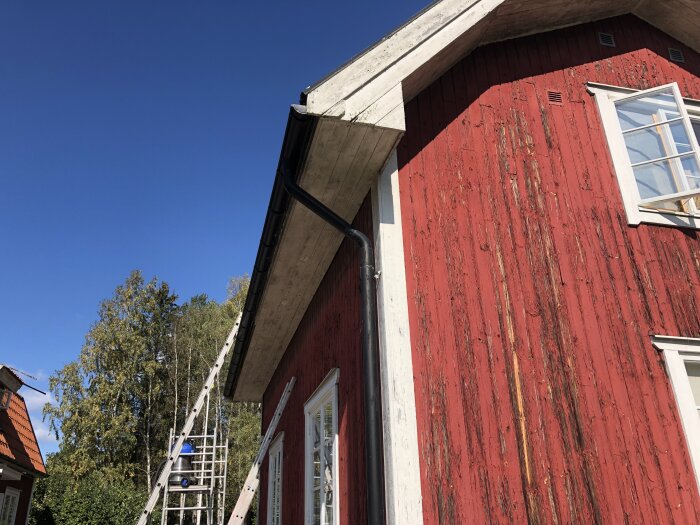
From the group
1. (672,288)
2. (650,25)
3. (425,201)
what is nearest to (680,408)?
(672,288)

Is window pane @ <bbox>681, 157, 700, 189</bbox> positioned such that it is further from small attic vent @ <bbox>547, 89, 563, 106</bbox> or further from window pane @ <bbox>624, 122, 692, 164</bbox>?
small attic vent @ <bbox>547, 89, 563, 106</bbox>

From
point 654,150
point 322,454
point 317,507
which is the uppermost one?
point 654,150

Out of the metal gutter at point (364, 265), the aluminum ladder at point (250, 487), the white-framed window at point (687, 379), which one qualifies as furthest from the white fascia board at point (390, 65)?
the aluminum ladder at point (250, 487)

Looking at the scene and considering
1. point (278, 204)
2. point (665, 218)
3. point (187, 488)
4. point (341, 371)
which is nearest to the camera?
point (665, 218)

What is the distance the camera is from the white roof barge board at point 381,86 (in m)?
4.16

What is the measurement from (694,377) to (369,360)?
8.44 feet

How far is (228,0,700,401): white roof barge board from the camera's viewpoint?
416cm

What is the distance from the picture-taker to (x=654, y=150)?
5207mm

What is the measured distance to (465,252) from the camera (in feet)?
14.3

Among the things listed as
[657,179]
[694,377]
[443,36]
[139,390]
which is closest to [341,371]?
[694,377]

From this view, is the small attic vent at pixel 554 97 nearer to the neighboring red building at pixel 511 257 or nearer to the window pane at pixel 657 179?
the neighboring red building at pixel 511 257

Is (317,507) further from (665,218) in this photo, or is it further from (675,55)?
(675,55)

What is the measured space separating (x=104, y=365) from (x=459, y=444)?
2780cm

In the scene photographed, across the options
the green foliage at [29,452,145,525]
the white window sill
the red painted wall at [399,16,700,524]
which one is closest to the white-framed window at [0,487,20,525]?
the green foliage at [29,452,145,525]
